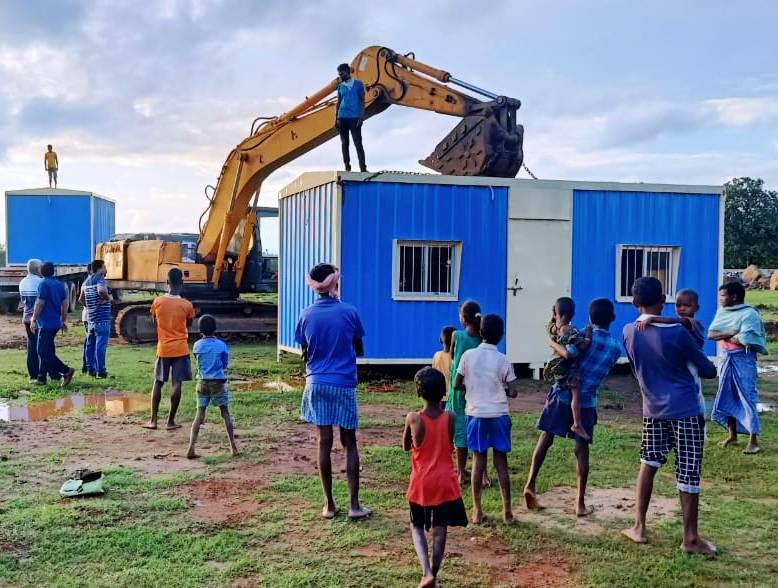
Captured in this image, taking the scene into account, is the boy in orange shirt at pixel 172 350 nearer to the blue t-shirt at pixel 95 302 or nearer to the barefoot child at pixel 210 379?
the barefoot child at pixel 210 379

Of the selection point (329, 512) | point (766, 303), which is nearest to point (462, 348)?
point (329, 512)

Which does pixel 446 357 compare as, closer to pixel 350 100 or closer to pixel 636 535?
pixel 636 535

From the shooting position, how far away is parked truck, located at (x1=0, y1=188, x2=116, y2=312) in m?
24.2

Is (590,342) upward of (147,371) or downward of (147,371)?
upward

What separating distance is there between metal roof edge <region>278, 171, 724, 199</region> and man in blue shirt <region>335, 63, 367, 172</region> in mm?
427

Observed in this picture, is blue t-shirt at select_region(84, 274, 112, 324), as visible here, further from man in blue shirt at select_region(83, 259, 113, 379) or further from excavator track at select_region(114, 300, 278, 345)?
excavator track at select_region(114, 300, 278, 345)

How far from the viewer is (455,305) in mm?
12164

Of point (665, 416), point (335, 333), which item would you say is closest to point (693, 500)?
point (665, 416)

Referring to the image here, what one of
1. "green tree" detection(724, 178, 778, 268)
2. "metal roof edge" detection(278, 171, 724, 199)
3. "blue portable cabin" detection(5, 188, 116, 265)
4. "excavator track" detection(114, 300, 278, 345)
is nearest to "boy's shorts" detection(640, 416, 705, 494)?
"metal roof edge" detection(278, 171, 724, 199)

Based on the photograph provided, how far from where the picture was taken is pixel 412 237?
11977 millimetres

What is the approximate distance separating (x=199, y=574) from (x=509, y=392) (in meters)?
2.31

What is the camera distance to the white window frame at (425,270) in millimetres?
11969

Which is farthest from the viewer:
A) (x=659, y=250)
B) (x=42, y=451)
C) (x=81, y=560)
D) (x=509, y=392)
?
(x=659, y=250)

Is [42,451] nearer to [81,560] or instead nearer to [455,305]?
[81,560]
